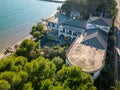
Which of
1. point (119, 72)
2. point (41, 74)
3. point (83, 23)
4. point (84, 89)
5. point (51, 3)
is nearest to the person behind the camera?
point (84, 89)

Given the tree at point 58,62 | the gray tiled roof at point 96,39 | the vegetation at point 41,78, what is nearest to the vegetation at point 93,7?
the gray tiled roof at point 96,39

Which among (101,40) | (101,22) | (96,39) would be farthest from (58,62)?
(101,22)

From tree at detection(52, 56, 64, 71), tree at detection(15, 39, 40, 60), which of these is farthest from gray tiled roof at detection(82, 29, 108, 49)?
tree at detection(15, 39, 40, 60)

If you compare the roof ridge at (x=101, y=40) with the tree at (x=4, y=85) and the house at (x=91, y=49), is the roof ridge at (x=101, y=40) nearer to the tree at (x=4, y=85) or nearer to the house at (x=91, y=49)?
the house at (x=91, y=49)

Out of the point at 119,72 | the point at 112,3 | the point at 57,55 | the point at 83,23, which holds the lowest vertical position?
the point at 119,72

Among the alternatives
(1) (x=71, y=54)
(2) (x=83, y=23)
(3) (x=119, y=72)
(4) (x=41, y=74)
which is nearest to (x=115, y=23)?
(2) (x=83, y=23)

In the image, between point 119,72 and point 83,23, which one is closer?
point 119,72

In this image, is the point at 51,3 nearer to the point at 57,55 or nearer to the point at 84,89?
the point at 57,55
